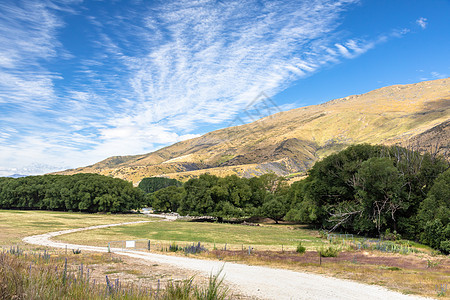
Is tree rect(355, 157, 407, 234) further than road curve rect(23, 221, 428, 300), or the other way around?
tree rect(355, 157, 407, 234)

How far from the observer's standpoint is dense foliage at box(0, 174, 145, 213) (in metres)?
114

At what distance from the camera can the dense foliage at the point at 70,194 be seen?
114m

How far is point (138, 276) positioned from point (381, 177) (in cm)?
4905

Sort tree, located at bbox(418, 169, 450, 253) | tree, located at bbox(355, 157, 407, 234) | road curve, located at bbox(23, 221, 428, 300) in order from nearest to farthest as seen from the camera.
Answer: road curve, located at bbox(23, 221, 428, 300) < tree, located at bbox(418, 169, 450, 253) < tree, located at bbox(355, 157, 407, 234)

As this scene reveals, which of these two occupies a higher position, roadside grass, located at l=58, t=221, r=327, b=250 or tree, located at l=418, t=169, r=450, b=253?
tree, located at l=418, t=169, r=450, b=253

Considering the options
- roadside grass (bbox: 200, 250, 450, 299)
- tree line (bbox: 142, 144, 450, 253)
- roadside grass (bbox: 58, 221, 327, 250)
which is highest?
tree line (bbox: 142, 144, 450, 253)

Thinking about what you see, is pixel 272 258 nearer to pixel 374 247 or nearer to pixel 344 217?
pixel 374 247

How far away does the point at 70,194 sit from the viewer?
114 meters

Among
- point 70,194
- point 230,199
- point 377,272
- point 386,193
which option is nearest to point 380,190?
point 386,193

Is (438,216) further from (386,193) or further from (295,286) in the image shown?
(295,286)

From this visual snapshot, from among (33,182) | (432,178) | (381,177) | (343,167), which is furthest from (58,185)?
(432,178)

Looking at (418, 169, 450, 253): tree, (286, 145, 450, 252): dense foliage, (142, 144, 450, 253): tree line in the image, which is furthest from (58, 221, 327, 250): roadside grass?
(418, 169, 450, 253): tree

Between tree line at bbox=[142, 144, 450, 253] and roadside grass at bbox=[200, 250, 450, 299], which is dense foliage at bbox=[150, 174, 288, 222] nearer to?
tree line at bbox=[142, 144, 450, 253]

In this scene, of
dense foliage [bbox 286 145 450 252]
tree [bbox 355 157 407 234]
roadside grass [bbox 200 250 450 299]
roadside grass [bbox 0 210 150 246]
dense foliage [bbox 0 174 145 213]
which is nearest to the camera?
roadside grass [bbox 200 250 450 299]
